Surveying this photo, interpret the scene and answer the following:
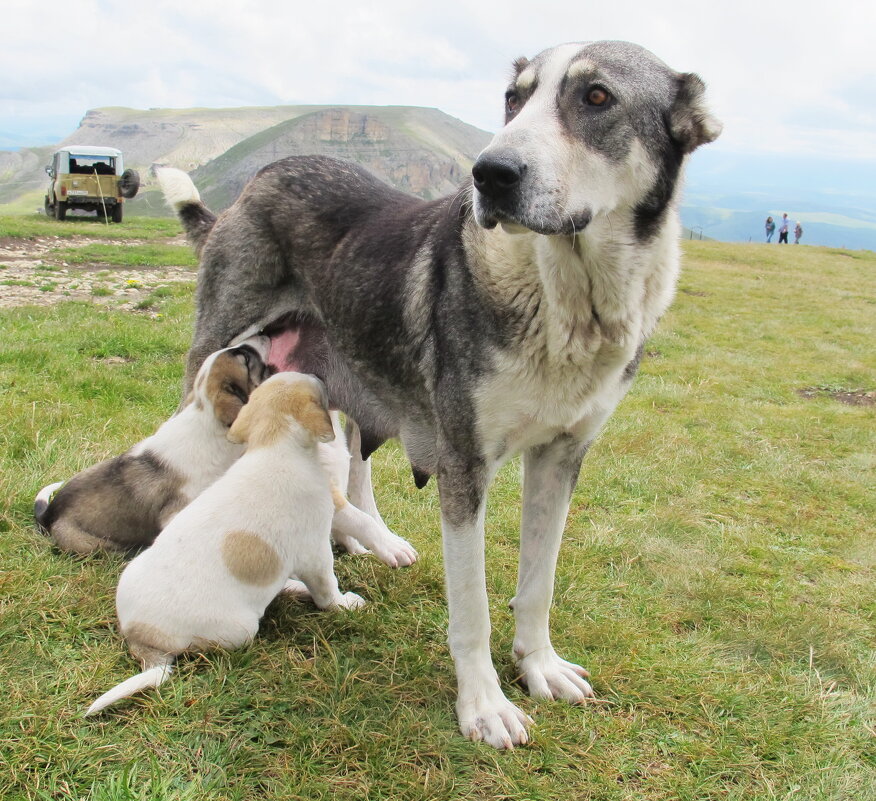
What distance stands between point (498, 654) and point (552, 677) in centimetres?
31

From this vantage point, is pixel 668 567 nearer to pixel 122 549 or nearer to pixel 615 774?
pixel 615 774

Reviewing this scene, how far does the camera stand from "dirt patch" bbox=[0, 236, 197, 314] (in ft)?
33.5

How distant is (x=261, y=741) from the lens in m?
2.71

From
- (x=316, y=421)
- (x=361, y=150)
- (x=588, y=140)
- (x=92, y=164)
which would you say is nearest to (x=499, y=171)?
(x=588, y=140)

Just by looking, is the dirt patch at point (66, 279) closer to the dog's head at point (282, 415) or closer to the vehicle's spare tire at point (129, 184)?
the dog's head at point (282, 415)

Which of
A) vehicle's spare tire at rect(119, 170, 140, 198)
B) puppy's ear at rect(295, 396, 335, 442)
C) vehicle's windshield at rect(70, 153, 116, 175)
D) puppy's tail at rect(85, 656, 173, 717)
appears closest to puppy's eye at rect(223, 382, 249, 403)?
puppy's ear at rect(295, 396, 335, 442)

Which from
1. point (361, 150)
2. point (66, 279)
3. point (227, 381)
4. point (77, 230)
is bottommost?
point (66, 279)

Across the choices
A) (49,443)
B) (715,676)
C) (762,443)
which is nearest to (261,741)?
(715,676)

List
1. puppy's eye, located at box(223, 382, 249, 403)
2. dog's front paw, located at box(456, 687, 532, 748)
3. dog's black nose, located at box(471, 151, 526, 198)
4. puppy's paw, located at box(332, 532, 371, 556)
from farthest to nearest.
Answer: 1. puppy's paw, located at box(332, 532, 371, 556)
2. puppy's eye, located at box(223, 382, 249, 403)
3. dog's front paw, located at box(456, 687, 532, 748)
4. dog's black nose, located at box(471, 151, 526, 198)

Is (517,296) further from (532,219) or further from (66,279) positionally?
(66,279)

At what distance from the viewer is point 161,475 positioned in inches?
142

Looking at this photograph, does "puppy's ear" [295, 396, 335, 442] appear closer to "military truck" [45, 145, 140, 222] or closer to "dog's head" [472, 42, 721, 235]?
"dog's head" [472, 42, 721, 235]

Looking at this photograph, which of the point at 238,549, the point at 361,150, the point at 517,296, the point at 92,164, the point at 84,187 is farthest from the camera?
the point at 361,150

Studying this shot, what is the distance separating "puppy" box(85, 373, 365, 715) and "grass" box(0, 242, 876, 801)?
0.13 meters
